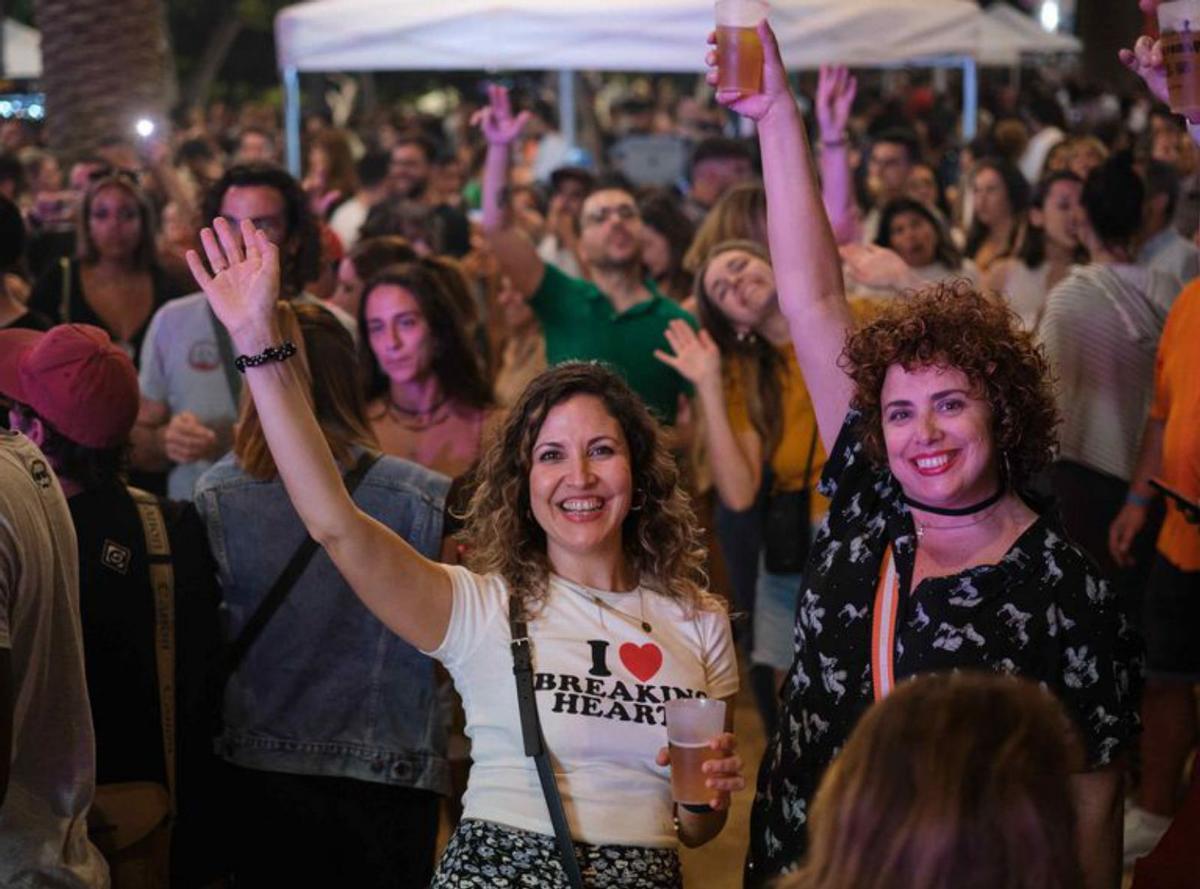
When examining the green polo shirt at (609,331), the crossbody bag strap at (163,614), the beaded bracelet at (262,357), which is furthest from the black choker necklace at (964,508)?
the green polo shirt at (609,331)

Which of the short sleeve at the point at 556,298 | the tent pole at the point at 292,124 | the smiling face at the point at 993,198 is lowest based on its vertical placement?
the short sleeve at the point at 556,298

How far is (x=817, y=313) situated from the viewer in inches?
134

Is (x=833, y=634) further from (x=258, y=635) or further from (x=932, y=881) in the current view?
(x=258, y=635)

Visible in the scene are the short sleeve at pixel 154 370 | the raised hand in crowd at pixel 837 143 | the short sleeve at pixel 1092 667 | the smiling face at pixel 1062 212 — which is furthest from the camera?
the smiling face at pixel 1062 212

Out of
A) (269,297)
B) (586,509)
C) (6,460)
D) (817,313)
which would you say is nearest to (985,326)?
(817,313)

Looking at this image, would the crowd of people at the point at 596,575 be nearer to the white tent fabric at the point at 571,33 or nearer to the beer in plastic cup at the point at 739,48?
the beer in plastic cup at the point at 739,48

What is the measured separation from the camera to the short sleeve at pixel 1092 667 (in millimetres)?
2912

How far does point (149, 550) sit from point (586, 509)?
3.46ft

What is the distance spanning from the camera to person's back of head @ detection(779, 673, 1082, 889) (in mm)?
1979

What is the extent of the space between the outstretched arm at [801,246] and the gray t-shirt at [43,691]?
1.40 metres

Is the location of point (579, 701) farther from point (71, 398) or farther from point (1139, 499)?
point (1139, 499)

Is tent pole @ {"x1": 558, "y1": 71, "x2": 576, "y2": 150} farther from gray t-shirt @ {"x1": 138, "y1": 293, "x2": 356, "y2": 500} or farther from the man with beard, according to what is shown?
gray t-shirt @ {"x1": 138, "y1": 293, "x2": 356, "y2": 500}

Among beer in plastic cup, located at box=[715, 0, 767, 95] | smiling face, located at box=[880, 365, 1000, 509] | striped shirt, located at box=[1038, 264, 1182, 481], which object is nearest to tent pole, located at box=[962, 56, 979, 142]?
striped shirt, located at box=[1038, 264, 1182, 481]

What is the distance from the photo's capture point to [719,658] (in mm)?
3422
